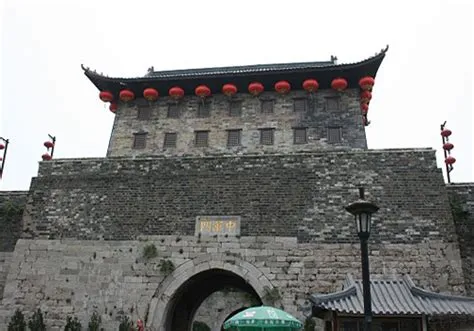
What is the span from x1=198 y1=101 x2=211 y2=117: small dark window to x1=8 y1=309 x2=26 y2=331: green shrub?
26.0 ft

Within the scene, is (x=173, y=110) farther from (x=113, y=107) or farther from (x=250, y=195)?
(x=250, y=195)

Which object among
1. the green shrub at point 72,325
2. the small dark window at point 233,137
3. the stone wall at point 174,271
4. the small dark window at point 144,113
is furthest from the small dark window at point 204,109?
the green shrub at point 72,325

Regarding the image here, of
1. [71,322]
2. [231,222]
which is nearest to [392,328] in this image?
[231,222]

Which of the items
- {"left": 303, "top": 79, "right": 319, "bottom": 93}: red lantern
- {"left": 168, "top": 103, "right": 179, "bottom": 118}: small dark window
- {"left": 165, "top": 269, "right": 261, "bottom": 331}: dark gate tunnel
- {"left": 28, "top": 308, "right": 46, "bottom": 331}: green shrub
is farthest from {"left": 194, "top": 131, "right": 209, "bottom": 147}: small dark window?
{"left": 28, "top": 308, "right": 46, "bottom": 331}: green shrub

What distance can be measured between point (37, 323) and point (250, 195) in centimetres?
573

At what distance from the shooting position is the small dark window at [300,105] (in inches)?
579

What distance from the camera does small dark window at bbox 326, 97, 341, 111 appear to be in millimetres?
14555

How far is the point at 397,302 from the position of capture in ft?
26.3

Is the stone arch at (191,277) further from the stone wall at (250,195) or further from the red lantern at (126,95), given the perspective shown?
the red lantern at (126,95)

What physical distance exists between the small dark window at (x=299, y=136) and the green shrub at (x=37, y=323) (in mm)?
8502

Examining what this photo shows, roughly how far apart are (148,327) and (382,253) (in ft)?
18.0

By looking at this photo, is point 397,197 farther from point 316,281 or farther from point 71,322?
point 71,322

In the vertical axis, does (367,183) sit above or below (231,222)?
above

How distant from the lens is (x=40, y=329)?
10320 mm
